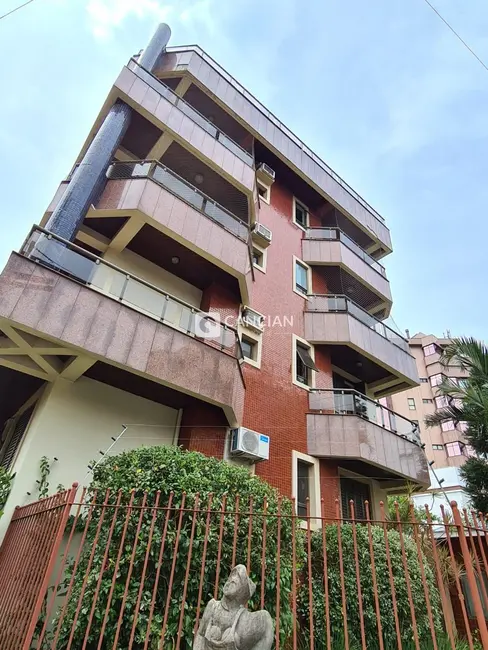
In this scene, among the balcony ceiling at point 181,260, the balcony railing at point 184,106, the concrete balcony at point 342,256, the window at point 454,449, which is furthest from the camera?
the window at point 454,449

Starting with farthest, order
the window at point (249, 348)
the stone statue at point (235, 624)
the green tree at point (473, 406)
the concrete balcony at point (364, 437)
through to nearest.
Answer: the window at point (249, 348) → the concrete balcony at point (364, 437) → the green tree at point (473, 406) → the stone statue at point (235, 624)

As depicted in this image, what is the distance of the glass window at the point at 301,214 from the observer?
17398 millimetres

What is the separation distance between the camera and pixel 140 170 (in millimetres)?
9852

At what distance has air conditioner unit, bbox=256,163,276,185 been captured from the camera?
16.0m

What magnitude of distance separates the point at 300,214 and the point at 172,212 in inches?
371

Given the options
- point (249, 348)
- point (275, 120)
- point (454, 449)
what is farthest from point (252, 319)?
point (454, 449)

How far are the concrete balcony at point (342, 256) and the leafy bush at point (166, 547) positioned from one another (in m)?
10.7

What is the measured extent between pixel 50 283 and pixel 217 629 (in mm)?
6037

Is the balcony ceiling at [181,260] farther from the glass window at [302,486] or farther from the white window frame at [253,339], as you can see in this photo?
the glass window at [302,486]

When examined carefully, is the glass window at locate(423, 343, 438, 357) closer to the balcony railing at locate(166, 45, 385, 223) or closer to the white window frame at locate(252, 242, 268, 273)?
the balcony railing at locate(166, 45, 385, 223)

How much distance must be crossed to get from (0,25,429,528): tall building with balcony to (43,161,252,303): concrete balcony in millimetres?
48

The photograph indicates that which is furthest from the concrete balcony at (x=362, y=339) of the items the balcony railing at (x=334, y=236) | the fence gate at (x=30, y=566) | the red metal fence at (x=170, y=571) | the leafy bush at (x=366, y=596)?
the fence gate at (x=30, y=566)

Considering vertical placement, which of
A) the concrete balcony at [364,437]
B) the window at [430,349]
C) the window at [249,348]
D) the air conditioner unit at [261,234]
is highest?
the window at [430,349]

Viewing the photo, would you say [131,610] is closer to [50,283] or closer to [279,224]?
[50,283]
